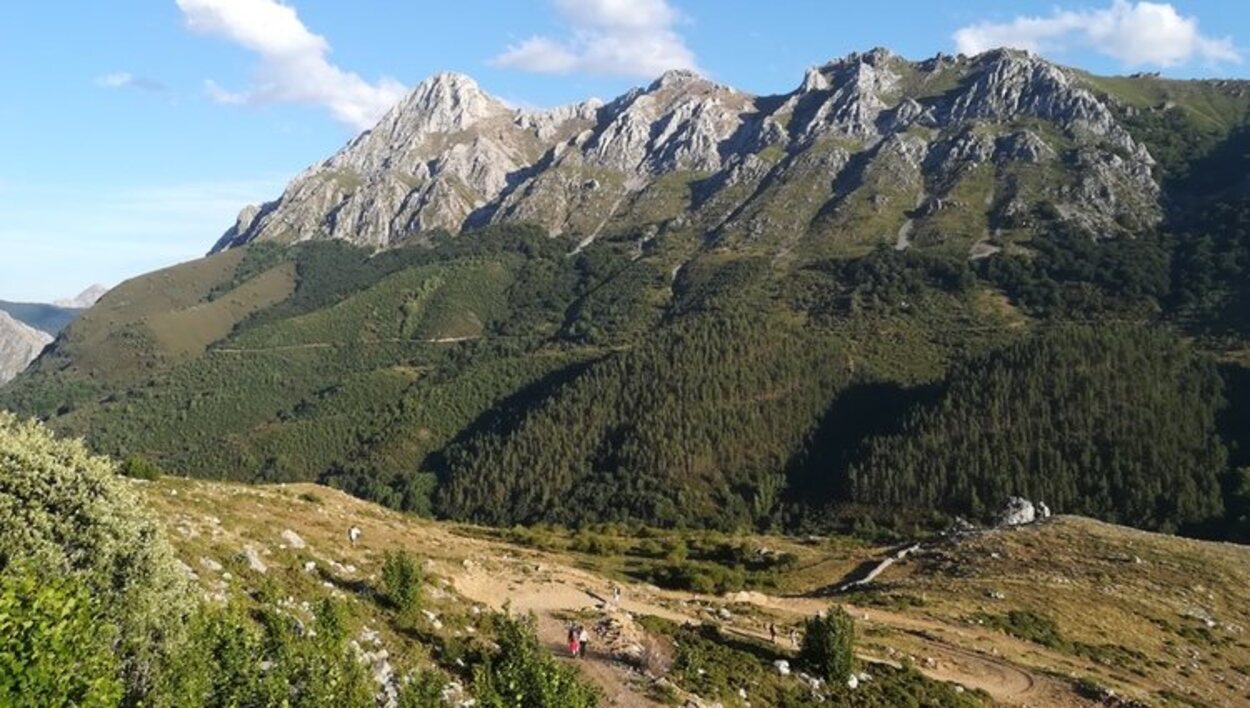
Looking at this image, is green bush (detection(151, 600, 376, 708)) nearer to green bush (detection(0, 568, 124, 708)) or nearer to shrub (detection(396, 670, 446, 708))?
shrub (detection(396, 670, 446, 708))

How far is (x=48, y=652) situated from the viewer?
1692 cm

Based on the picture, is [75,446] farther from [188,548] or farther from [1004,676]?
[1004,676]

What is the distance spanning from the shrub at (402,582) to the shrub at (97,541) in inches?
531

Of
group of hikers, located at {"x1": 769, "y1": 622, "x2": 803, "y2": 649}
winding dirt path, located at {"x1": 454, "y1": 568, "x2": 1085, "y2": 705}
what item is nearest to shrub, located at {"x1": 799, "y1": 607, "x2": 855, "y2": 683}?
group of hikers, located at {"x1": 769, "y1": 622, "x2": 803, "y2": 649}

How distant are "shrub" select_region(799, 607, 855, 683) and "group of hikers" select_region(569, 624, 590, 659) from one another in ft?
41.3

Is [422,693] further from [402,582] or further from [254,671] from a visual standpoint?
[402,582]

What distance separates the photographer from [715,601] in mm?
64250

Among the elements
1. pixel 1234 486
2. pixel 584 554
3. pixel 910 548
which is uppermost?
pixel 1234 486

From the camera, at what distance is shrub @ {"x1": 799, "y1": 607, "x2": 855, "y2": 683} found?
142 ft

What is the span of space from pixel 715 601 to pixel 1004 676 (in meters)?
22.2

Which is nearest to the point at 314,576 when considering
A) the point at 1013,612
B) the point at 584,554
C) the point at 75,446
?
the point at 75,446

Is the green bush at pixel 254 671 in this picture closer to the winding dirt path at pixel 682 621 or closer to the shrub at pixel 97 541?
the shrub at pixel 97 541

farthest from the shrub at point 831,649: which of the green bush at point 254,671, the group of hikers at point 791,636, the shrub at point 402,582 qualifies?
the green bush at point 254,671

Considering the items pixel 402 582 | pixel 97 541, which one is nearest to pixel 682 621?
pixel 402 582
